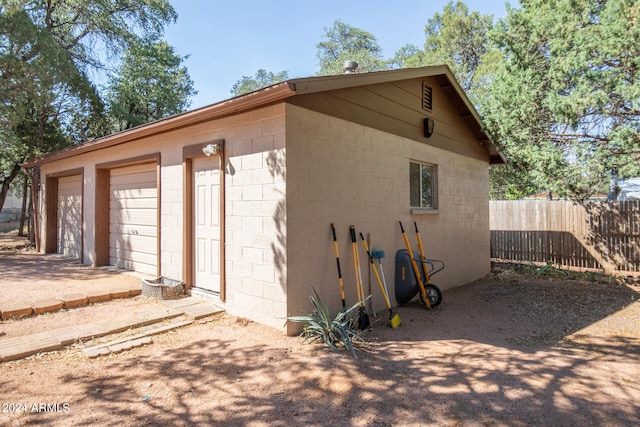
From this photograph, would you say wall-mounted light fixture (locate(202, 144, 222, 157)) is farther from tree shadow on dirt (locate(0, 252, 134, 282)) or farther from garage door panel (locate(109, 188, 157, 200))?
tree shadow on dirt (locate(0, 252, 134, 282))

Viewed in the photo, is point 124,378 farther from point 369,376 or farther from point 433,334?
point 433,334

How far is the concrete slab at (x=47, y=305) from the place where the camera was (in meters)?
5.05

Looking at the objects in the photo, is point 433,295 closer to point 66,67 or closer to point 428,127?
point 428,127

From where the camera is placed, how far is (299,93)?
13.9 feet

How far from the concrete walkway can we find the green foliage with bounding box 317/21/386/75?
26556 millimetres

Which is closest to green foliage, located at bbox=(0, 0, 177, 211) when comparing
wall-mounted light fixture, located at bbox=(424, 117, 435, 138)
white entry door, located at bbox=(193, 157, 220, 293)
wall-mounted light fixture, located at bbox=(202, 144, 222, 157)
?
white entry door, located at bbox=(193, 157, 220, 293)

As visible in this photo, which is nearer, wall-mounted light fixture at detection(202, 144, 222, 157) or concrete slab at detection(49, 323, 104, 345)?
concrete slab at detection(49, 323, 104, 345)

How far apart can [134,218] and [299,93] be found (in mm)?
5033

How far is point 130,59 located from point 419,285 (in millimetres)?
15300

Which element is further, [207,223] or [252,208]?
[207,223]

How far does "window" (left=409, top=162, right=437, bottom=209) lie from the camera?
7.03 metres

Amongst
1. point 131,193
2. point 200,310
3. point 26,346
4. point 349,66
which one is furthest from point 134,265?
point 349,66

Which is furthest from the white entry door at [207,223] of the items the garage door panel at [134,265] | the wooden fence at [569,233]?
the wooden fence at [569,233]

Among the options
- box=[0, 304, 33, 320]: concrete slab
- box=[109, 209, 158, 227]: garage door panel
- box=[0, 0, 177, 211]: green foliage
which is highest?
box=[0, 0, 177, 211]: green foliage
